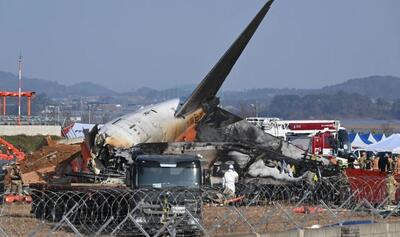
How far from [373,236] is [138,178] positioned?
9580 mm

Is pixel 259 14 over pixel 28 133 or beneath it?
over

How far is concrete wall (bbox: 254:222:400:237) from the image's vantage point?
16459 millimetres

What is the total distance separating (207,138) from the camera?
4372 cm

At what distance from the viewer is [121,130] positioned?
37.0m

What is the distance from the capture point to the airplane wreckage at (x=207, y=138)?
35.1m

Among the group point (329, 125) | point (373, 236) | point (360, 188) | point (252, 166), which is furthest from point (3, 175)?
point (329, 125)

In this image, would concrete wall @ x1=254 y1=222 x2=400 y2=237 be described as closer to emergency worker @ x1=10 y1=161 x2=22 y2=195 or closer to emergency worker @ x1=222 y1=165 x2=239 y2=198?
emergency worker @ x1=222 y1=165 x2=239 y2=198

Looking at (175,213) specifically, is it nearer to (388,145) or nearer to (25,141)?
(388,145)

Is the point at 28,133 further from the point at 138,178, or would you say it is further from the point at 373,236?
the point at 373,236

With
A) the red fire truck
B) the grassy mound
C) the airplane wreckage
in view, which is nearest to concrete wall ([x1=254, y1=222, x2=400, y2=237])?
the airplane wreckage

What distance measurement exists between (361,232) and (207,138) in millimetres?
26072

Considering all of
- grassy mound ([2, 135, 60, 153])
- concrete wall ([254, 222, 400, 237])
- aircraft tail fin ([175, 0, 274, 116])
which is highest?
aircraft tail fin ([175, 0, 274, 116])

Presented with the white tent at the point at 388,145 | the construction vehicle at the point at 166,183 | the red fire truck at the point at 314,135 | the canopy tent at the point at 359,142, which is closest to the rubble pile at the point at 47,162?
the construction vehicle at the point at 166,183

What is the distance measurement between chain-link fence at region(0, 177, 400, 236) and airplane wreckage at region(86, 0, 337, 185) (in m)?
7.85
